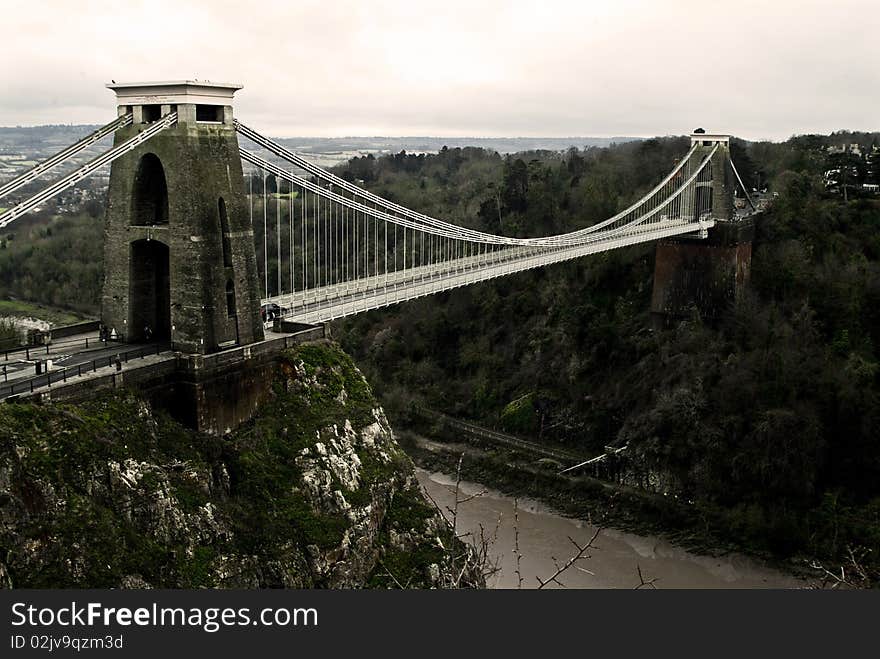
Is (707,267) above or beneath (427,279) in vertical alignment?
beneath

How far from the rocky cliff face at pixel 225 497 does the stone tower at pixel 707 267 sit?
16.2 metres

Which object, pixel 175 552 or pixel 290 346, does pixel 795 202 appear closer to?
pixel 290 346

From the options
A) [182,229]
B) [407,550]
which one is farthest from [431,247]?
[182,229]

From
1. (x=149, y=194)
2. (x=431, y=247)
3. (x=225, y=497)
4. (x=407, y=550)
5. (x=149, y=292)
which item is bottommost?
(x=407, y=550)

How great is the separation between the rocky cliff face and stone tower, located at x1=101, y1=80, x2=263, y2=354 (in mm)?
1594

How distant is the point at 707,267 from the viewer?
30.1m

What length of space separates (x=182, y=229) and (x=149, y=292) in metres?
1.83

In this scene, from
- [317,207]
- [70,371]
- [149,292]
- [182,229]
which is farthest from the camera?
[317,207]

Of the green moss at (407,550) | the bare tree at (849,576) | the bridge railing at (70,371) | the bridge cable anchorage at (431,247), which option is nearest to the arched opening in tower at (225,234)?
the bridge cable anchorage at (431,247)

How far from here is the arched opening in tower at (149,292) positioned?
15.4m

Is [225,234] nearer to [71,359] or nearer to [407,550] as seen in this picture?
[71,359]

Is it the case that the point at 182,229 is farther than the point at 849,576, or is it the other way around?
the point at 182,229

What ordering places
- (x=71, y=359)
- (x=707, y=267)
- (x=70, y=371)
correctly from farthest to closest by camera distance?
(x=707, y=267), (x=71, y=359), (x=70, y=371)

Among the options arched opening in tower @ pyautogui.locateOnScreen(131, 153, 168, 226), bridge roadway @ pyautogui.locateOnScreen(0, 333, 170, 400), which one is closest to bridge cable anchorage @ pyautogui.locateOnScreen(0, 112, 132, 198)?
arched opening in tower @ pyautogui.locateOnScreen(131, 153, 168, 226)
